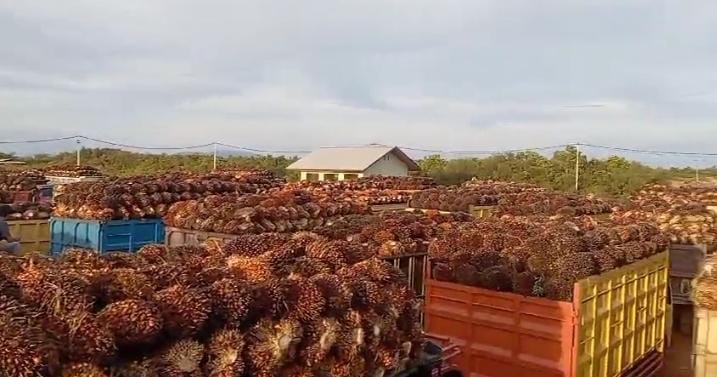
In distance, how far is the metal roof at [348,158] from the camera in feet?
151

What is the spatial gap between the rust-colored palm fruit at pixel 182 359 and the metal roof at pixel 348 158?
1600 inches

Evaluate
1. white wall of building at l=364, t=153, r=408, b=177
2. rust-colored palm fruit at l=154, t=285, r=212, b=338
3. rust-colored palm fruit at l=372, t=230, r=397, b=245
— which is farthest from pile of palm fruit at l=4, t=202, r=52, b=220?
white wall of building at l=364, t=153, r=408, b=177

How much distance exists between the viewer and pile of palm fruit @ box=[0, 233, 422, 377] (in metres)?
3.31


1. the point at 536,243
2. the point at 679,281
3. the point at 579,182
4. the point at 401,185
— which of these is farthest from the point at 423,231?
the point at 579,182

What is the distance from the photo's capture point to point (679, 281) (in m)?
12.0

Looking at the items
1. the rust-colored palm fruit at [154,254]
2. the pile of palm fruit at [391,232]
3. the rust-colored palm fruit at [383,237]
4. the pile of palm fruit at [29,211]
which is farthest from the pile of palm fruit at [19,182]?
the rust-colored palm fruit at [154,254]

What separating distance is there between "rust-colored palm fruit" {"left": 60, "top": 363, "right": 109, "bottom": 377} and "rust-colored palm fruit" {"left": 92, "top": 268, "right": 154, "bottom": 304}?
1.69 ft

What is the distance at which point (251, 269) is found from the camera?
479 cm

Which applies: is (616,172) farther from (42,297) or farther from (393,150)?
(42,297)

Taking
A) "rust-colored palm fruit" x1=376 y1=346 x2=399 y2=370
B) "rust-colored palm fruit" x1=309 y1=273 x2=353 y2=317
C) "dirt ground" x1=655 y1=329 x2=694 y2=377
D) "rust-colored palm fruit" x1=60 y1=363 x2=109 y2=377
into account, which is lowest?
"dirt ground" x1=655 y1=329 x2=694 y2=377

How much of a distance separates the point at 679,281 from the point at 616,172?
35990mm

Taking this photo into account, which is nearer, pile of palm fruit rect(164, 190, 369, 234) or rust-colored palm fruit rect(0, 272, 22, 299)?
rust-colored palm fruit rect(0, 272, 22, 299)

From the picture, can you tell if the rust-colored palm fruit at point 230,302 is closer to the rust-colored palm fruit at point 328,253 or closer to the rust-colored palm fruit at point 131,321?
the rust-colored palm fruit at point 131,321

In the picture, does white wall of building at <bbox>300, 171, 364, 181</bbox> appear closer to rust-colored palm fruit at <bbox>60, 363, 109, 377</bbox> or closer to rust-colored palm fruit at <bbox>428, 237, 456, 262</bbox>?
rust-colored palm fruit at <bbox>428, 237, 456, 262</bbox>
